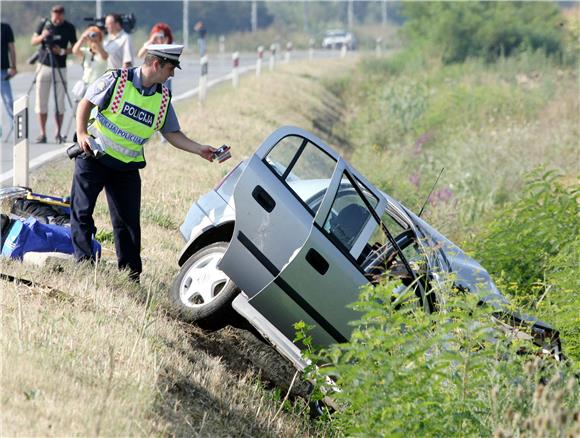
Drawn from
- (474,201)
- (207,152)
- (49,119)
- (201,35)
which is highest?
(207,152)

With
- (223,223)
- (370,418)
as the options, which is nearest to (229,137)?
(223,223)

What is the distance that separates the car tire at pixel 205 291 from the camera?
24.6ft

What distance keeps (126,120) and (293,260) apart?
155cm

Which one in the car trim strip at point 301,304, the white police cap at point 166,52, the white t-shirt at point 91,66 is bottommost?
the white t-shirt at point 91,66

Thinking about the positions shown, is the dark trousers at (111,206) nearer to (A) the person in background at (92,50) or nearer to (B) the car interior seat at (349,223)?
(B) the car interior seat at (349,223)

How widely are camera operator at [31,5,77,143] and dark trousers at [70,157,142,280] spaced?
7830 millimetres

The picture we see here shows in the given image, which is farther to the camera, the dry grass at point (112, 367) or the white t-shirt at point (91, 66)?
the white t-shirt at point (91, 66)

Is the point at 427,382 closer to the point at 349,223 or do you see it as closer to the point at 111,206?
the point at 349,223

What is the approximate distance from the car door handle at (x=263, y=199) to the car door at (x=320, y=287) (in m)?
0.31

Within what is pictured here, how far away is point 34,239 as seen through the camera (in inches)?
307

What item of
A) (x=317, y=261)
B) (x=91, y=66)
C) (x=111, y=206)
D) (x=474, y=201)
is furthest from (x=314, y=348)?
(x=474, y=201)

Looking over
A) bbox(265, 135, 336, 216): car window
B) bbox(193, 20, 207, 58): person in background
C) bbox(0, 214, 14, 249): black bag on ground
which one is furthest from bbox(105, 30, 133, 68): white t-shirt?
bbox(193, 20, 207, 58): person in background

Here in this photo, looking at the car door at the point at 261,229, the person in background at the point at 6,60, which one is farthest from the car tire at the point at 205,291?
the person in background at the point at 6,60

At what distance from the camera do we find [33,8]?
6366 cm
